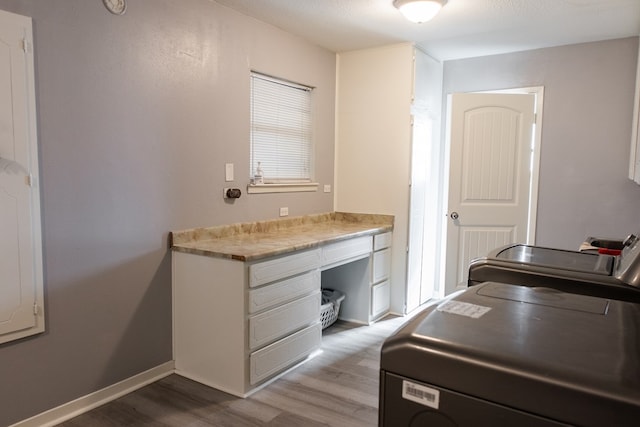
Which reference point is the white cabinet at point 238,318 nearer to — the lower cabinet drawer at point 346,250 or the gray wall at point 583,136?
the lower cabinet drawer at point 346,250

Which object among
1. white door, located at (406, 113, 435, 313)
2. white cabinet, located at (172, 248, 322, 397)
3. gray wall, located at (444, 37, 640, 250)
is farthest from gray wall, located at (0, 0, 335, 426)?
gray wall, located at (444, 37, 640, 250)

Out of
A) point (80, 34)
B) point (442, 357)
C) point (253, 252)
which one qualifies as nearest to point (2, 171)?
point (80, 34)

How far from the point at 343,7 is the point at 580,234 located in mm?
2729

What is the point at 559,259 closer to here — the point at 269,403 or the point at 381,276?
the point at 269,403

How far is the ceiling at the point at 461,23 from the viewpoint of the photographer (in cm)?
289

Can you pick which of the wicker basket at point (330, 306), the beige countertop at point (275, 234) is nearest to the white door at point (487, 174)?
the beige countertop at point (275, 234)

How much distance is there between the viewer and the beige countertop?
258 centimetres

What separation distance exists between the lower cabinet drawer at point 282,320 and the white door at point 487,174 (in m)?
1.75

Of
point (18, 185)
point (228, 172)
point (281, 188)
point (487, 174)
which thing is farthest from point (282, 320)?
point (487, 174)

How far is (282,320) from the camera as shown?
2.69 meters

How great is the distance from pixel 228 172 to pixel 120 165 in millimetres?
784

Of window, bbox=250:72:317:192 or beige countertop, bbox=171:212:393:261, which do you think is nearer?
beige countertop, bbox=171:212:393:261

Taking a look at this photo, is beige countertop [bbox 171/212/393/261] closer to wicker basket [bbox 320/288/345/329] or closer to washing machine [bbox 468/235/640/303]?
wicker basket [bbox 320/288/345/329]

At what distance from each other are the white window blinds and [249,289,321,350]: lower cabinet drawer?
1.06m
